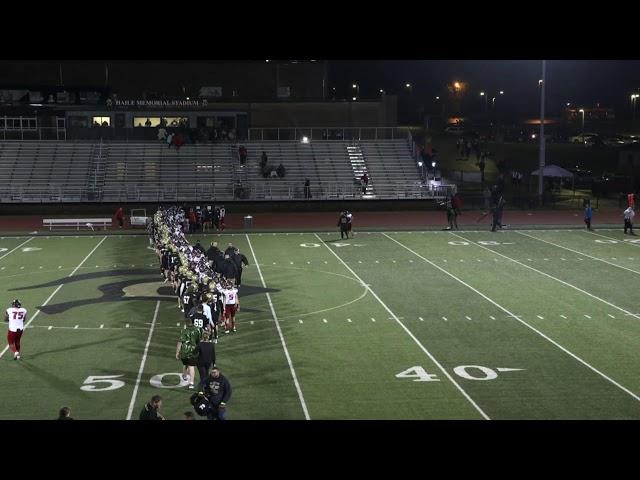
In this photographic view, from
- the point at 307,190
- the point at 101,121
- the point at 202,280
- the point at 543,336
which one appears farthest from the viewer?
the point at 101,121

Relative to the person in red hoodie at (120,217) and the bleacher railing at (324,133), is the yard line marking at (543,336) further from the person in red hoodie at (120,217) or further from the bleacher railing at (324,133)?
the bleacher railing at (324,133)

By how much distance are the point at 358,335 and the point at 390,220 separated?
20789 mm

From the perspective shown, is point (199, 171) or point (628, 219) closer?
point (628, 219)

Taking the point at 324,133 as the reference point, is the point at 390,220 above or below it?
below

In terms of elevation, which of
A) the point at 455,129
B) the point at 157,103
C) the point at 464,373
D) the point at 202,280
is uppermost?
the point at 157,103

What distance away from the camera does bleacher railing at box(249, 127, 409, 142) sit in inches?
1947

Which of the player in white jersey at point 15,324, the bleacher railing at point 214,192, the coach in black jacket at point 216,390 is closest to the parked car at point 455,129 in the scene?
the bleacher railing at point 214,192

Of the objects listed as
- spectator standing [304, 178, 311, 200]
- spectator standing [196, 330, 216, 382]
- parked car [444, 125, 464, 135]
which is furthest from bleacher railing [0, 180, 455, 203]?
parked car [444, 125, 464, 135]

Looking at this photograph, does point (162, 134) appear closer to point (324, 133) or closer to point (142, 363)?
point (324, 133)

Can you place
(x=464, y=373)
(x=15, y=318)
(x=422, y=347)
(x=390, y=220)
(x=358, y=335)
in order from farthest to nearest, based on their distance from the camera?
1. (x=390, y=220)
2. (x=358, y=335)
3. (x=422, y=347)
4. (x=15, y=318)
5. (x=464, y=373)

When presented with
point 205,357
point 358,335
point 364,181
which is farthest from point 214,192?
point 205,357

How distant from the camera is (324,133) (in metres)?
50.0

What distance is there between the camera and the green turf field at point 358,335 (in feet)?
45.0

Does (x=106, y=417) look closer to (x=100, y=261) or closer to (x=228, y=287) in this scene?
(x=228, y=287)
